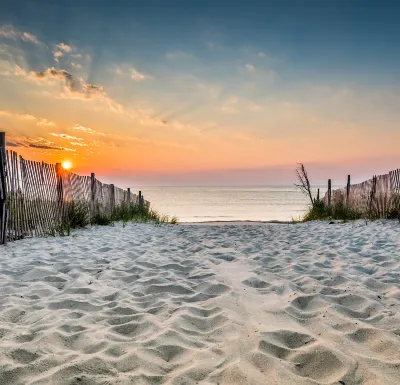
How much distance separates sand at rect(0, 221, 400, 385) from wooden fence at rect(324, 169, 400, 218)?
18.6 ft

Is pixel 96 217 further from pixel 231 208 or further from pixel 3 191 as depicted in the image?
pixel 231 208

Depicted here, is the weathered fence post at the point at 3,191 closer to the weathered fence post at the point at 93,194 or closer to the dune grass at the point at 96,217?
the dune grass at the point at 96,217

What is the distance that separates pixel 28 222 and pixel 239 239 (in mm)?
4065

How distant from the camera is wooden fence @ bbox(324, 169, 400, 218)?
975cm

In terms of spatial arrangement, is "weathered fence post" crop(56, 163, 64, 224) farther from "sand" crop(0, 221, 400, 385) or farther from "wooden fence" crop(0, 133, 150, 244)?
"sand" crop(0, 221, 400, 385)

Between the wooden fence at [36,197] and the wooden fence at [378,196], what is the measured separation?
804 centimetres

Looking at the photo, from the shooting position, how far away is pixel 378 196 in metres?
10.5

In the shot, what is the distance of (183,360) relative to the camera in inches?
78.1

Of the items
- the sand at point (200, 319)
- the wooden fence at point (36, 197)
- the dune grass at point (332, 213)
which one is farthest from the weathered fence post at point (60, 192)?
the dune grass at point (332, 213)

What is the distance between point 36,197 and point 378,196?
9.06m

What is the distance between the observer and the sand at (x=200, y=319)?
6.08ft

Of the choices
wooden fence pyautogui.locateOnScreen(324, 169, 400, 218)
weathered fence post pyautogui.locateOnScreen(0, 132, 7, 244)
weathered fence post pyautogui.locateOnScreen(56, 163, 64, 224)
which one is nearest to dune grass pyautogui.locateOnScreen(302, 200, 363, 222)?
wooden fence pyautogui.locateOnScreen(324, 169, 400, 218)

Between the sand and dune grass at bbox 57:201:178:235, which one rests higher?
dune grass at bbox 57:201:178:235

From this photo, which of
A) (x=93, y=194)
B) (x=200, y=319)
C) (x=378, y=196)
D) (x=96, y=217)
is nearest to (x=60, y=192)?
(x=96, y=217)
